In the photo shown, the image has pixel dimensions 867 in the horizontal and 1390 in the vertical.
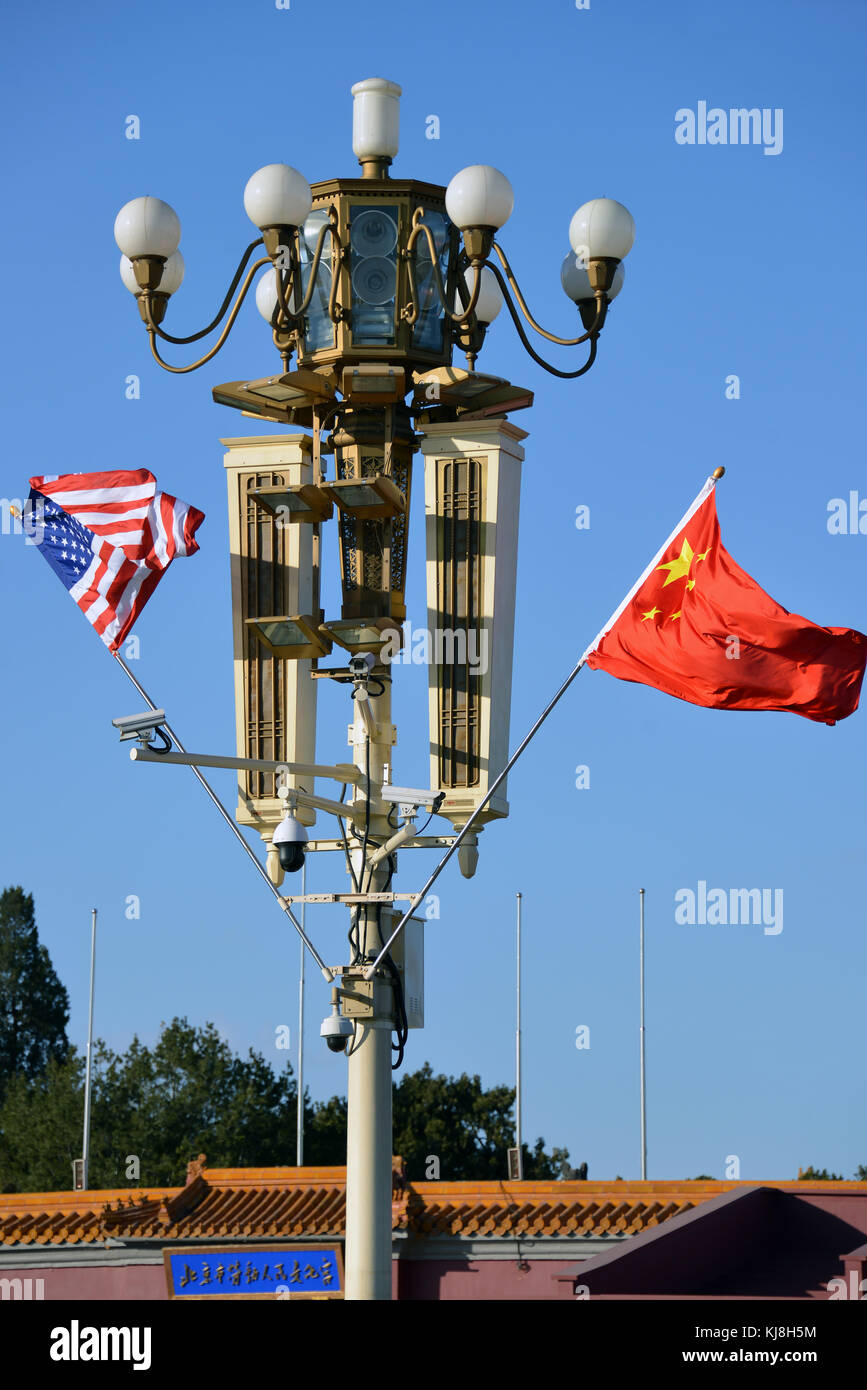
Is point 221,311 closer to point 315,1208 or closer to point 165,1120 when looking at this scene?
Answer: point 315,1208

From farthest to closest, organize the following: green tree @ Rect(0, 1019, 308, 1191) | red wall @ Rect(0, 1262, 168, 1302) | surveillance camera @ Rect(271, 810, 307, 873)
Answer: green tree @ Rect(0, 1019, 308, 1191) < red wall @ Rect(0, 1262, 168, 1302) < surveillance camera @ Rect(271, 810, 307, 873)

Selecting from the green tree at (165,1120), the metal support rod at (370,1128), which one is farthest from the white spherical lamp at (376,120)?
the green tree at (165,1120)

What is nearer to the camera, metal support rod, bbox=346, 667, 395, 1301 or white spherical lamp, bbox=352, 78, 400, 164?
metal support rod, bbox=346, 667, 395, 1301

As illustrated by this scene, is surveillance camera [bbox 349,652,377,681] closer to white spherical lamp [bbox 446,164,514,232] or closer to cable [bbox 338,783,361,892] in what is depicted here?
cable [bbox 338,783,361,892]

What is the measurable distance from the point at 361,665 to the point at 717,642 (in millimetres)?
2782

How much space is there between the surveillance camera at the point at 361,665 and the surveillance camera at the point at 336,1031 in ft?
8.46

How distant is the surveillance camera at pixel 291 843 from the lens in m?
14.3

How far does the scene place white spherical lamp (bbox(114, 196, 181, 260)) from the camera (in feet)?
51.4

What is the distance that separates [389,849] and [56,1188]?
44.3 m

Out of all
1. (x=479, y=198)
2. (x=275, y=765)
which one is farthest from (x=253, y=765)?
(x=479, y=198)

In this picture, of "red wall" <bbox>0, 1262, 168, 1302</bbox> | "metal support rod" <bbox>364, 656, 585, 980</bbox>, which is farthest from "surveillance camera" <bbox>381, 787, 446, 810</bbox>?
"red wall" <bbox>0, 1262, 168, 1302</bbox>

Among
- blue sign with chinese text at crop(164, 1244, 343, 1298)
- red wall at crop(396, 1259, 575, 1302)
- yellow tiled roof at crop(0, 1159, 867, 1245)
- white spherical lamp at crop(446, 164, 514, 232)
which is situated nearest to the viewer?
white spherical lamp at crop(446, 164, 514, 232)

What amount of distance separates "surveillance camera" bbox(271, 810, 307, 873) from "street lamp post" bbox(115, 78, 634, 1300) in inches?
32.0

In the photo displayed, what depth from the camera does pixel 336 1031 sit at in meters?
14.5
